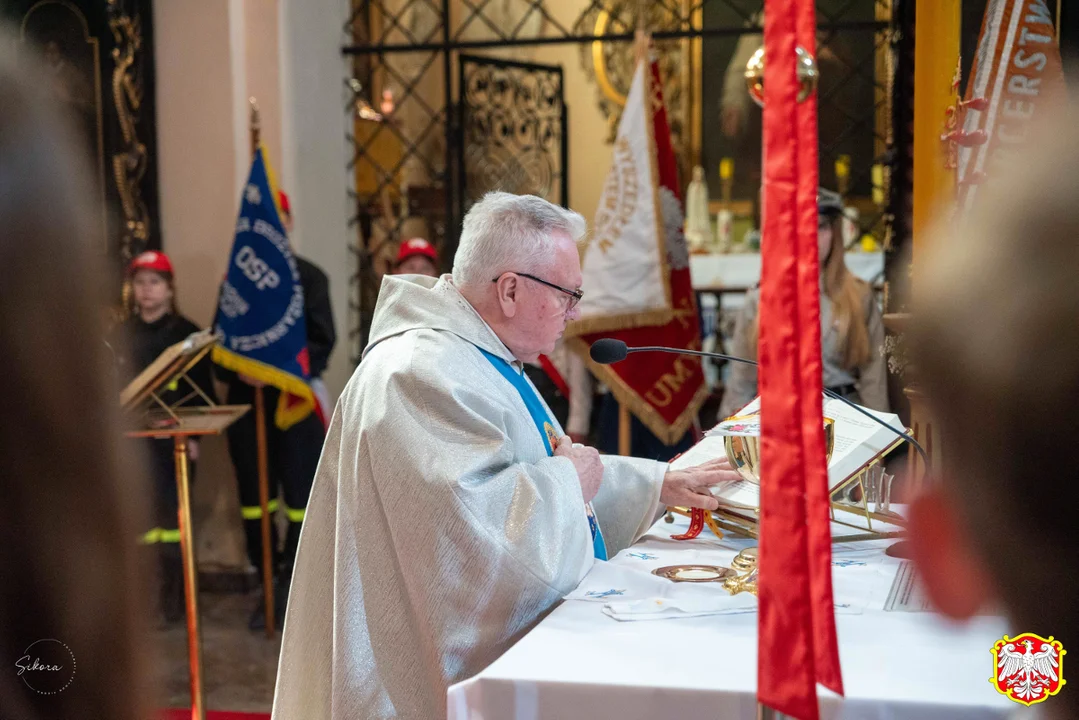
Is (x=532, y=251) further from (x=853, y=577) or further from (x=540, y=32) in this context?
(x=540, y=32)

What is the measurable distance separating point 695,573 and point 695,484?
0.33 meters

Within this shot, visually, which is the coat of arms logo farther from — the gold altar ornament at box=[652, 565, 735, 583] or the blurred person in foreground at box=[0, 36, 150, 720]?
the gold altar ornament at box=[652, 565, 735, 583]

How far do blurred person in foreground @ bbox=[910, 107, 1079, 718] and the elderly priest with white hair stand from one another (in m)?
1.16

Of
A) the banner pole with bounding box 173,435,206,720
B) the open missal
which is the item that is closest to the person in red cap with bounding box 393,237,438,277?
the banner pole with bounding box 173,435,206,720

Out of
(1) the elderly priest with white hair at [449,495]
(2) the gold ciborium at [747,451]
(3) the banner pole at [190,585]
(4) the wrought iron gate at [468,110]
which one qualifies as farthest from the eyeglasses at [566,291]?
(4) the wrought iron gate at [468,110]

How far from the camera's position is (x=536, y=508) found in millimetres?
1715

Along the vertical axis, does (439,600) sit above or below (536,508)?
below

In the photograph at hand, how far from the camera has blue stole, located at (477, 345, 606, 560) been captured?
6.82 feet

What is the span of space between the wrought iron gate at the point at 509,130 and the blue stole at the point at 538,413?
3.82 metres

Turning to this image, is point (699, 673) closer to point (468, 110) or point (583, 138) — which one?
point (468, 110)

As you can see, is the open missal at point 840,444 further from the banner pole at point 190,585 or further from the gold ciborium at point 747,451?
the banner pole at point 190,585

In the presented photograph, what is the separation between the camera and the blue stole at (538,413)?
81.9 inches

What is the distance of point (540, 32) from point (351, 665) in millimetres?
6228

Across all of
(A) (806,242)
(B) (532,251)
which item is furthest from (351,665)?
(A) (806,242)
